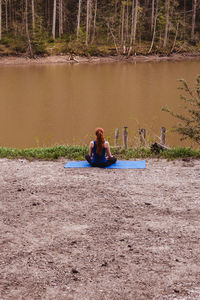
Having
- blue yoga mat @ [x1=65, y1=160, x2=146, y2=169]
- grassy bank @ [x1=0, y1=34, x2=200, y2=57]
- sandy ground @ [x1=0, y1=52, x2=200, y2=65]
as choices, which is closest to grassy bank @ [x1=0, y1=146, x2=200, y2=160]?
blue yoga mat @ [x1=65, y1=160, x2=146, y2=169]

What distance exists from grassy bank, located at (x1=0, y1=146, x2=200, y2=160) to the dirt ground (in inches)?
38.1

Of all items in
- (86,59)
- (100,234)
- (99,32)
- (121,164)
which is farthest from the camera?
(99,32)

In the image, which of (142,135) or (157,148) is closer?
(157,148)

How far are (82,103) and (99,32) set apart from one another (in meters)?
29.6

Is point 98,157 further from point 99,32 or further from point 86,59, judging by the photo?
point 99,32

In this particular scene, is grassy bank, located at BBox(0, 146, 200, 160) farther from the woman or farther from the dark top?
the dark top

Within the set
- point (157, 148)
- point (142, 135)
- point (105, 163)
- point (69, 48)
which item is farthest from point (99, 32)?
point (105, 163)

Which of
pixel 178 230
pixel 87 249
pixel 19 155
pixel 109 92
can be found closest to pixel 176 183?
pixel 178 230

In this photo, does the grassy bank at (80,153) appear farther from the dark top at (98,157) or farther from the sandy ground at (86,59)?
the sandy ground at (86,59)

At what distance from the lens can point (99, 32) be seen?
1793 inches

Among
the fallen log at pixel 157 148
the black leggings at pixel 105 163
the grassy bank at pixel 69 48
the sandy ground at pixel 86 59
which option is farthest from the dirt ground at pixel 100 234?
the grassy bank at pixel 69 48

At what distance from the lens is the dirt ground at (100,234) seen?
427 cm

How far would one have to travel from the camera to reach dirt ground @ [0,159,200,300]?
427cm

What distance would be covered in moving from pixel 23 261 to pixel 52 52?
116ft
